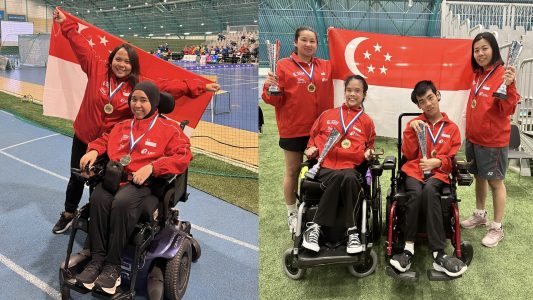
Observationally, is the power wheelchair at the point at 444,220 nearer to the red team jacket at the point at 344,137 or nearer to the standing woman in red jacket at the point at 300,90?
the red team jacket at the point at 344,137

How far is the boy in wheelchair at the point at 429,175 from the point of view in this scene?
2.32 meters

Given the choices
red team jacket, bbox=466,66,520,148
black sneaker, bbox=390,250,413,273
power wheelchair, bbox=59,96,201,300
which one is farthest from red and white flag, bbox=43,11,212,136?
red team jacket, bbox=466,66,520,148

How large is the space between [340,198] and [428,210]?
53 centimetres

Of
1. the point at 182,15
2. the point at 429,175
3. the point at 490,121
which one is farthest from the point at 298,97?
the point at 182,15

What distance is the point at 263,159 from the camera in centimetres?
509

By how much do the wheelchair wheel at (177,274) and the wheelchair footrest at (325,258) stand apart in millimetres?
707

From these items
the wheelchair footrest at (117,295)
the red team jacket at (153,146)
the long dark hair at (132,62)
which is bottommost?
the wheelchair footrest at (117,295)

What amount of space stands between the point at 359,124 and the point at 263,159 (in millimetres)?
2513

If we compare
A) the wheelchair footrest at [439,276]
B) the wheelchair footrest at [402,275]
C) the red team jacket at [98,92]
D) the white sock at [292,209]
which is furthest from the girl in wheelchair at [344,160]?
the red team jacket at [98,92]

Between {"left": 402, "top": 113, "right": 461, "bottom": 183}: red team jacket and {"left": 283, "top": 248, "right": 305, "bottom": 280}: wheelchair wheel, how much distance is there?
96 cm

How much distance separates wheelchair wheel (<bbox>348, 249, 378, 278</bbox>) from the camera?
2510 millimetres

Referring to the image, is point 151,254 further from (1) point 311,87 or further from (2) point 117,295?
(1) point 311,87

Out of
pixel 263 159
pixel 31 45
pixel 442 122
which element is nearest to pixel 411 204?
pixel 442 122

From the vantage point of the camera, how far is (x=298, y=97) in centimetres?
273
